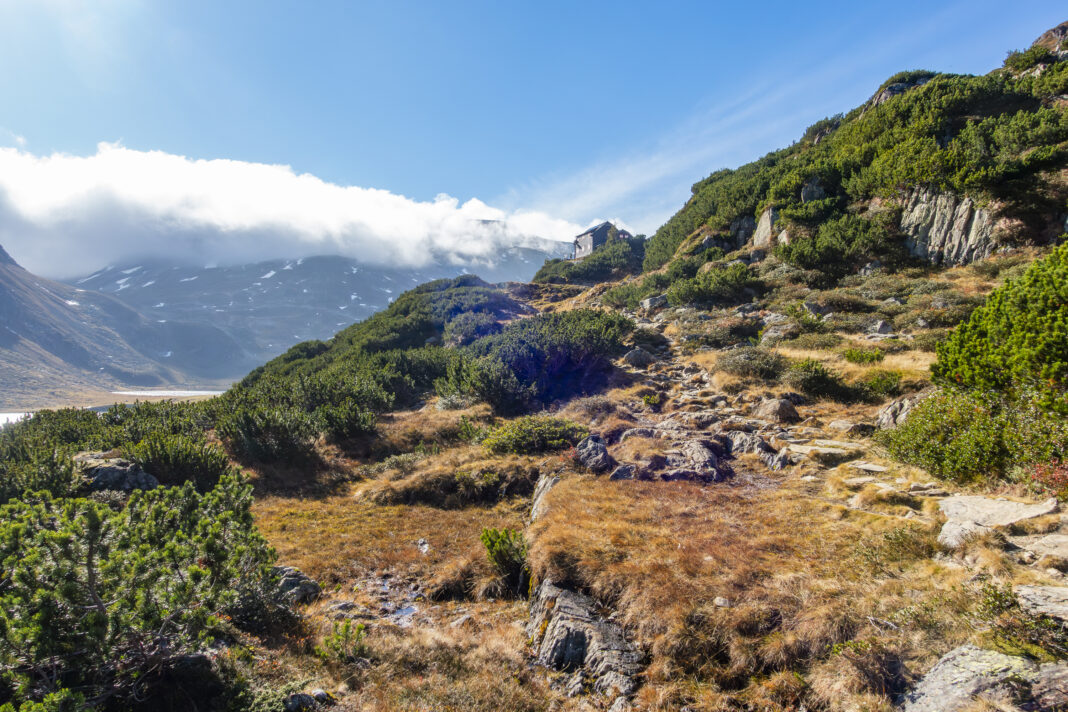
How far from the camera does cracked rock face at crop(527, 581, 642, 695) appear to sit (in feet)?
16.1

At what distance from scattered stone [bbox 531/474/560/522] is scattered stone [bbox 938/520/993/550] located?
649 cm

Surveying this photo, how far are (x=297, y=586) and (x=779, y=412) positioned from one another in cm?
1345

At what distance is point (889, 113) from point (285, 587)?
44.1m

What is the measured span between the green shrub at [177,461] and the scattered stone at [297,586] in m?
7.34

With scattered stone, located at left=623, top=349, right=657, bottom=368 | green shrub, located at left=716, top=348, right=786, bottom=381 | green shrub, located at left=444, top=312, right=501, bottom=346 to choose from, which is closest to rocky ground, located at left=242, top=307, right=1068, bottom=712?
green shrub, located at left=716, top=348, right=786, bottom=381

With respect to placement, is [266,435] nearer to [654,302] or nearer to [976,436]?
[976,436]

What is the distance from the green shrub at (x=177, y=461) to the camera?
12688 mm

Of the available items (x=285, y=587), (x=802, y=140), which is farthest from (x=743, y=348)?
(x=802, y=140)

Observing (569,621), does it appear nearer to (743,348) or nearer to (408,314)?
(743,348)

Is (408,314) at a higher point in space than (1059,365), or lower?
higher

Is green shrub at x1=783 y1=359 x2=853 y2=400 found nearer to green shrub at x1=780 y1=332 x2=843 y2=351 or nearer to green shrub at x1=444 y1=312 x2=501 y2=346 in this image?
green shrub at x1=780 y1=332 x2=843 y2=351

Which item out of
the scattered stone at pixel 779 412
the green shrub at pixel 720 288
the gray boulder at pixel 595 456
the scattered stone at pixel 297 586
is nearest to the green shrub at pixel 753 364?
the scattered stone at pixel 779 412

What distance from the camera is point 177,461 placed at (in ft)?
42.3

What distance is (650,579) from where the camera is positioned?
5887 mm
